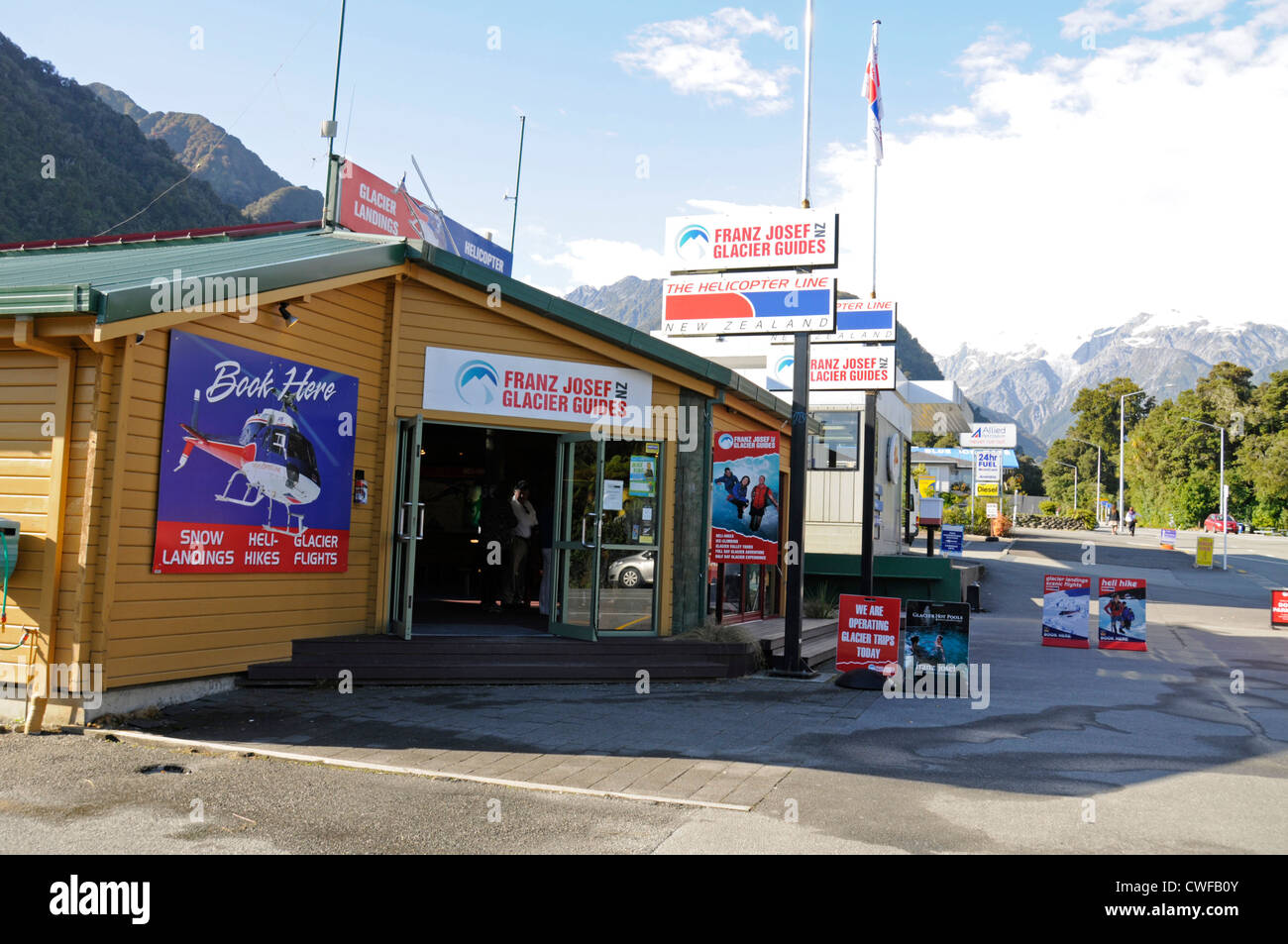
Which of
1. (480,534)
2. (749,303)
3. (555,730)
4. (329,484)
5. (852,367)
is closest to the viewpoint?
(555,730)

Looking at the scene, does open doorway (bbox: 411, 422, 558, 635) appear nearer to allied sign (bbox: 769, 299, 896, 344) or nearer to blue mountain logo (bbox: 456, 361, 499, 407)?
blue mountain logo (bbox: 456, 361, 499, 407)

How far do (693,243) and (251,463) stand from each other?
5726 millimetres

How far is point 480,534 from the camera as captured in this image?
1459 cm

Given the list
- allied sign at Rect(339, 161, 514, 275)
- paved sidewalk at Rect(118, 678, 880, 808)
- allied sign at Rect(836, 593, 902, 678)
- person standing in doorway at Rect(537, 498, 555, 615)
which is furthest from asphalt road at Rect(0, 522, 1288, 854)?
allied sign at Rect(339, 161, 514, 275)

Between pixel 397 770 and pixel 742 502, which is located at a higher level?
pixel 742 502

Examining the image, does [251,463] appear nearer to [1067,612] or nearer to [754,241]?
[754,241]

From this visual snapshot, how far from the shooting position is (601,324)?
10875 millimetres

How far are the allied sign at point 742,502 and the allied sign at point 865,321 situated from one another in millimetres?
3950

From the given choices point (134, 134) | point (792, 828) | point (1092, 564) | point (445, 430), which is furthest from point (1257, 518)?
point (134, 134)

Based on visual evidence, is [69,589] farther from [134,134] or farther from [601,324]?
[134,134]

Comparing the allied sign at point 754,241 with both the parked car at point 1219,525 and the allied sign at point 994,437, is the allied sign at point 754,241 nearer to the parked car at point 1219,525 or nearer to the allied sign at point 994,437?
the parked car at point 1219,525

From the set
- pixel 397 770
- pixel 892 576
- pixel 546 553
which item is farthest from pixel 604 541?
pixel 892 576

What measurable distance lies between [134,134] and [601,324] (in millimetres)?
61295

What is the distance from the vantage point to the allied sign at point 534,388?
10375 millimetres
